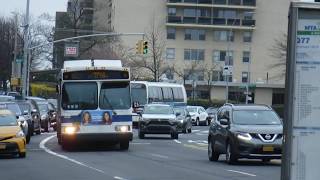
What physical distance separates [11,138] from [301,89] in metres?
17.0

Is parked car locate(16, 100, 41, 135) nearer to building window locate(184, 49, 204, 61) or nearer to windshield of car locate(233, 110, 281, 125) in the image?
windshield of car locate(233, 110, 281, 125)

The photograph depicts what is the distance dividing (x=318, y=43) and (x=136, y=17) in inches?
3696

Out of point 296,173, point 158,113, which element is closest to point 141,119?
point 158,113

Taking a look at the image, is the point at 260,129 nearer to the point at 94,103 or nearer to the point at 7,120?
the point at 94,103

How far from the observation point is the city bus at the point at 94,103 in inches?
996

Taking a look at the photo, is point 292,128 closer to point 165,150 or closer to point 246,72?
point 165,150

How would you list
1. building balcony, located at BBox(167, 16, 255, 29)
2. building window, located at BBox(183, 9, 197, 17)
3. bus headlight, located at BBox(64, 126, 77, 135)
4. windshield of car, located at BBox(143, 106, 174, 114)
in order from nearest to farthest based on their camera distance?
bus headlight, located at BBox(64, 126, 77, 135) → windshield of car, located at BBox(143, 106, 174, 114) → building balcony, located at BBox(167, 16, 255, 29) → building window, located at BBox(183, 9, 197, 17)

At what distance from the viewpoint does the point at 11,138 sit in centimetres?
2244

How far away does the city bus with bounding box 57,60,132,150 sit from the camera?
2530 cm

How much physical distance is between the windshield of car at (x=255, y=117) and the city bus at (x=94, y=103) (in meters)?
5.23

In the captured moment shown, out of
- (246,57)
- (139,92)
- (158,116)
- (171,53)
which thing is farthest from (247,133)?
(171,53)

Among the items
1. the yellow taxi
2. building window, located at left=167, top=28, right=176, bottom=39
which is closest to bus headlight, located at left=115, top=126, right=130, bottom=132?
the yellow taxi

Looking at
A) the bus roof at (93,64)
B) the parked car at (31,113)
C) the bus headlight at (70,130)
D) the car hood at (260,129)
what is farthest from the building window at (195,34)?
the car hood at (260,129)

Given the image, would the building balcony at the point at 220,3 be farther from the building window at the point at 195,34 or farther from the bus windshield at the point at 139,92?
the bus windshield at the point at 139,92
